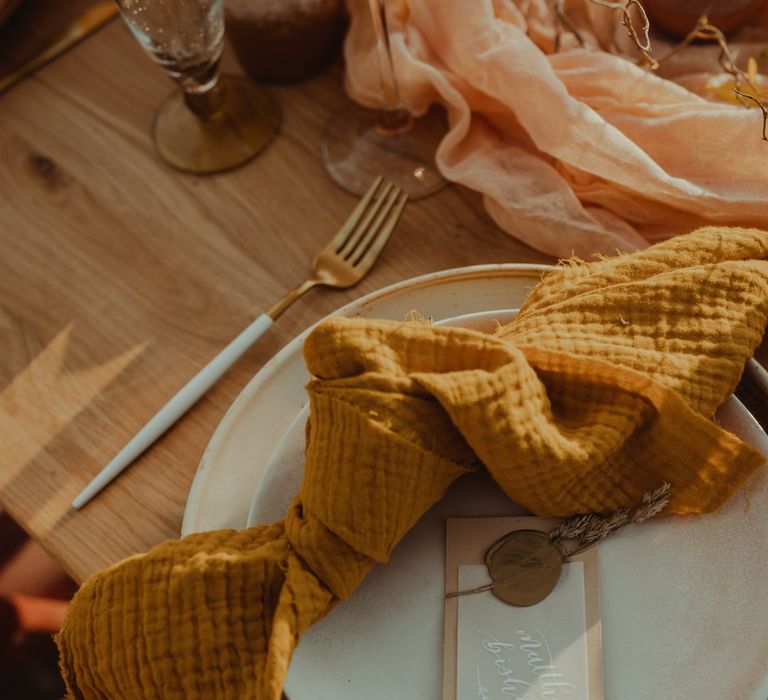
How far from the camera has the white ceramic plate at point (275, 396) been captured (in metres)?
0.50

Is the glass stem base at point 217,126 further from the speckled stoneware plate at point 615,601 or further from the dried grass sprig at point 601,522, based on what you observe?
the dried grass sprig at point 601,522

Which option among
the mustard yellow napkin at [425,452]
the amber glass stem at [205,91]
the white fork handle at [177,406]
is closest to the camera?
the mustard yellow napkin at [425,452]

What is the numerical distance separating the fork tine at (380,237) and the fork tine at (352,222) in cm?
2

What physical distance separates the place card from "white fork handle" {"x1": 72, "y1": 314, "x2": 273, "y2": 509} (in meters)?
0.23

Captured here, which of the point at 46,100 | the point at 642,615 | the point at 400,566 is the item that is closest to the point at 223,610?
the point at 400,566

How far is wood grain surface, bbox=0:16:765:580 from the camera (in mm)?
578

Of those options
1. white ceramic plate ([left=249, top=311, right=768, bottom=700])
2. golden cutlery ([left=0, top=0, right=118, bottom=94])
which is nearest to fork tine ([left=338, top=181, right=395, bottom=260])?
white ceramic plate ([left=249, top=311, right=768, bottom=700])

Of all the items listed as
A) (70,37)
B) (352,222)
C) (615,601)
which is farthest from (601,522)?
(70,37)

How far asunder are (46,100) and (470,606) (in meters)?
0.62

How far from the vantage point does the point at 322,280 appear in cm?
63

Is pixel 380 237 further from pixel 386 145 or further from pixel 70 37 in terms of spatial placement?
pixel 70 37

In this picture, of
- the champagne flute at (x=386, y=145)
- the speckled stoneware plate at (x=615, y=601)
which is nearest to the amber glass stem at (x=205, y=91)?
the champagne flute at (x=386, y=145)

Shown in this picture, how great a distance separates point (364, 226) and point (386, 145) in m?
0.10

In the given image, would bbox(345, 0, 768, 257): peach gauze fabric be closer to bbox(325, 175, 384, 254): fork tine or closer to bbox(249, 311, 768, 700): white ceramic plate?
bbox(325, 175, 384, 254): fork tine
